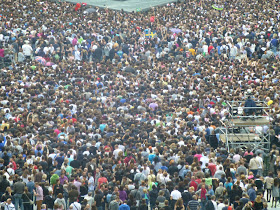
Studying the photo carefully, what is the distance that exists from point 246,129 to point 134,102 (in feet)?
16.1

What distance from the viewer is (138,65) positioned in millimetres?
30828

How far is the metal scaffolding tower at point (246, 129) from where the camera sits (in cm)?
2197

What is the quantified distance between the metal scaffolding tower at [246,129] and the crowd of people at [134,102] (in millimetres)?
277

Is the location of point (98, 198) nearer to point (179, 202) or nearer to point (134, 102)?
point (179, 202)

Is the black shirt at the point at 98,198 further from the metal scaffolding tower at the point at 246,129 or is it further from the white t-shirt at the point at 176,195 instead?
the metal scaffolding tower at the point at 246,129

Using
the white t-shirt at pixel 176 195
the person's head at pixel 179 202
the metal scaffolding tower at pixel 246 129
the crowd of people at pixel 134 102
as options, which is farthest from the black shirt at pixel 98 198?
the metal scaffolding tower at pixel 246 129

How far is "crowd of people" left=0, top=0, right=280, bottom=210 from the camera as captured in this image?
1759cm

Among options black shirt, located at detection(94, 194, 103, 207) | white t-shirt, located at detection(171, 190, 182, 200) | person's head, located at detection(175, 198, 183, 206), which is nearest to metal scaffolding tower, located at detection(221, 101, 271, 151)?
white t-shirt, located at detection(171, 190, 182, 200)

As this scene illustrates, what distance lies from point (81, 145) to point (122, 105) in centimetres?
494

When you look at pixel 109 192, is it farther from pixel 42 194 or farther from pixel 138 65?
pixel 138 65

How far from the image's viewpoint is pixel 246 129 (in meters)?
23.1

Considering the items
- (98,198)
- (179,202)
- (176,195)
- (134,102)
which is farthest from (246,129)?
(98,198)

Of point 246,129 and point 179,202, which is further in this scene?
point 246,129

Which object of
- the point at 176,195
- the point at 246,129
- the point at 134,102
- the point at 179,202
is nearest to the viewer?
the point at 179,202
